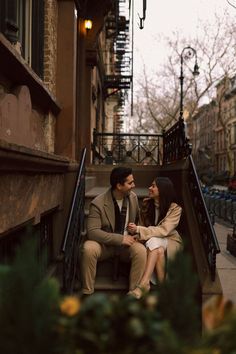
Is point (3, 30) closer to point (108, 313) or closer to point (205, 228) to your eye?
point (205, 228)

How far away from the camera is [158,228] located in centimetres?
522

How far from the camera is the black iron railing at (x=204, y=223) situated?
16.2ft

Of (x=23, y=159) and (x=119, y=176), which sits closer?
(x=23, y=159)

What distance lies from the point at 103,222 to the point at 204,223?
1.19 meters

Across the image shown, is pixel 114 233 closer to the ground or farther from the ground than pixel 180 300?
closer to the ground

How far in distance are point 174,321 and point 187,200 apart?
208 inches

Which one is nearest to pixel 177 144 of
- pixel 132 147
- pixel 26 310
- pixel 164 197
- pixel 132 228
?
pixel 164 197

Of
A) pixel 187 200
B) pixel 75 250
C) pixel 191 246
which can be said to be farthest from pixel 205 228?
pixel 75 250

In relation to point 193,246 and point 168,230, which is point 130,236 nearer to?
point 168,230

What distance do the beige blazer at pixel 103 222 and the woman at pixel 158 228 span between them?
256mm

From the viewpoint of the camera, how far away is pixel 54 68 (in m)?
7.88

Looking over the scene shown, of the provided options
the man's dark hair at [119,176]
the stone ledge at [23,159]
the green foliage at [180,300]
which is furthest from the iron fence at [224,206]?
the green foliage at [180,300]

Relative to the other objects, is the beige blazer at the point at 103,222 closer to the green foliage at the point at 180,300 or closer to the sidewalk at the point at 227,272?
the sidewalk at the point at 227,272

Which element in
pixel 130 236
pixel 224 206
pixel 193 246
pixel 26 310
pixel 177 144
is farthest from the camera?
pixel 224 206
